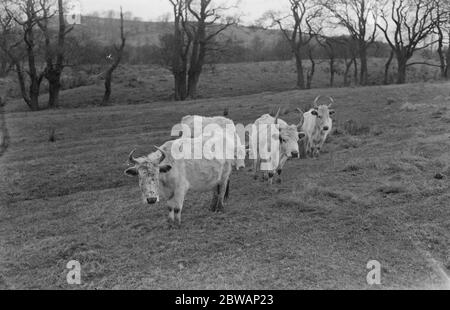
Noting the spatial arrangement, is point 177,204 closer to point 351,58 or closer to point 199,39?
point 199,39

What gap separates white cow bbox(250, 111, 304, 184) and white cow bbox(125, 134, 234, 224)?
2325mm

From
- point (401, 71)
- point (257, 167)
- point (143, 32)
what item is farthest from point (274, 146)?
point (143, 32)

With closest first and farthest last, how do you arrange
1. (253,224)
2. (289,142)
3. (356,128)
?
(253,224), (289,142), (356,128)

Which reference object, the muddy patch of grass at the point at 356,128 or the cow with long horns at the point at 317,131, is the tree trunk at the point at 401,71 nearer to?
the muddy patch of grass at the point at 356,128

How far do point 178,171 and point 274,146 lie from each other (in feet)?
12.7

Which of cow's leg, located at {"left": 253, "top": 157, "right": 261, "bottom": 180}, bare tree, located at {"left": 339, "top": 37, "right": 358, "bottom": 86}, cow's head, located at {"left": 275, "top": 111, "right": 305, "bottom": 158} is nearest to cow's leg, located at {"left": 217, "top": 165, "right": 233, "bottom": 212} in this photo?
cow's head, located at {"left": 275, "top": 111, "right": 305, "bottom": 158}

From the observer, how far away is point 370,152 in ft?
46.7

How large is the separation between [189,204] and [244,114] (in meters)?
13.8

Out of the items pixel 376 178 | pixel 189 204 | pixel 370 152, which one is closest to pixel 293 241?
pixel 189 204

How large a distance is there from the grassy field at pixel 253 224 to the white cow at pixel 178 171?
2.02 ft

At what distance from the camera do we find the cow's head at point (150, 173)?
307 inches

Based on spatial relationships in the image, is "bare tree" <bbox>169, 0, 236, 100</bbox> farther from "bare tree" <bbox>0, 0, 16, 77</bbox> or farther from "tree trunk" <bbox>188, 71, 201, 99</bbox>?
"bare tree" <bbox>0, 0, 16, 77</bbox>

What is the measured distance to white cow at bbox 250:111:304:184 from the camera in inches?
457

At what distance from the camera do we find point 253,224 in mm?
8719
